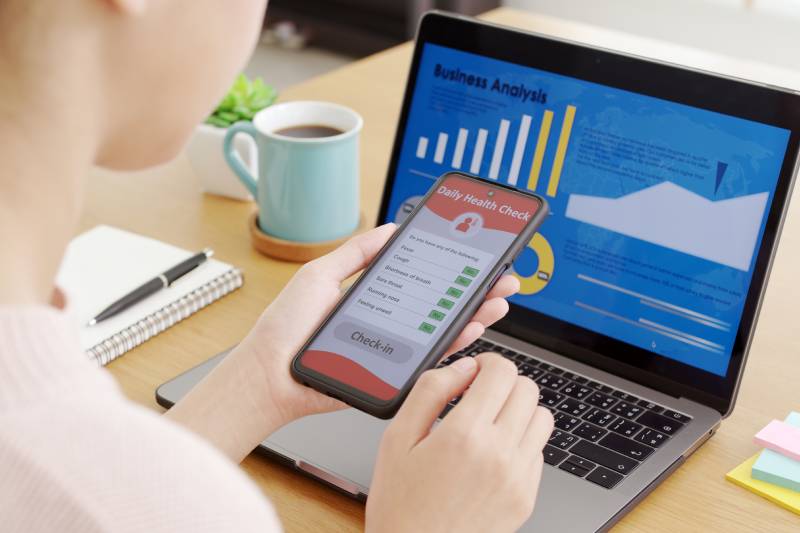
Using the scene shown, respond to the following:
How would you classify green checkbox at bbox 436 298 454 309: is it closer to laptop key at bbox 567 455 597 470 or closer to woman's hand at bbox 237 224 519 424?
woman's hand at bbox 237 224 519 424

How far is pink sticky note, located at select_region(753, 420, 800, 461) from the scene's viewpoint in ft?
2.59

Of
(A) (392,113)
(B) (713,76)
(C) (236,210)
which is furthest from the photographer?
(A) (392,113)

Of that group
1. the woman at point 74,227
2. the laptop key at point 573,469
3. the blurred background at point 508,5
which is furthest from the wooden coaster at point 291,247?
the blurred background at point 508,5

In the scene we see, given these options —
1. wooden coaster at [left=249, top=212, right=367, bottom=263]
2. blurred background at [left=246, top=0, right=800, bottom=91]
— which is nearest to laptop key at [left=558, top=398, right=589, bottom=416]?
wooden coaster at [left=249, top=212, right=367, bottom=263]

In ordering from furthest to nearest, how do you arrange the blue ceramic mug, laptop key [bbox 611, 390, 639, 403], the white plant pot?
the white plant pot
the blue ceramic mug
laptop key [bbox 611, 390, 639, 403]

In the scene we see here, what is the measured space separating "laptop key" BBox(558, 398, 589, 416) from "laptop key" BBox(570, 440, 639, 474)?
0.13ft

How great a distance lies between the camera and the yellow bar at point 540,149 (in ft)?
3.10

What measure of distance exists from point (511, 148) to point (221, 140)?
1.30 ft

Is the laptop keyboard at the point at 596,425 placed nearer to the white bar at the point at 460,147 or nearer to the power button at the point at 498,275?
the power button at the point at 498,275

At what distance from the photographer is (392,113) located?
1489 mm

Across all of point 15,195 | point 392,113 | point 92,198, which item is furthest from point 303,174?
point 15,195

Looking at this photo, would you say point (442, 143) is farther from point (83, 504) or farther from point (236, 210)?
point (83, 504)

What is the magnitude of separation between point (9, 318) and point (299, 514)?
36 cm

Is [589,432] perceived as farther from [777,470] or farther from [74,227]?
[74,227]
